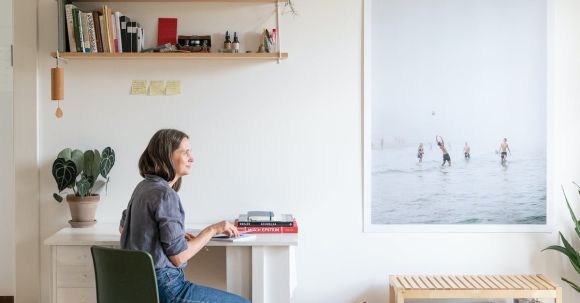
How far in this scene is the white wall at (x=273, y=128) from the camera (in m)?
4.12

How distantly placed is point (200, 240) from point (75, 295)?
2.73ft

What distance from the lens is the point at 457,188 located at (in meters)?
4.18

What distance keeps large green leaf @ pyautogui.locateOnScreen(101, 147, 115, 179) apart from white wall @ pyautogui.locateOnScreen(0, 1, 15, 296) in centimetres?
119

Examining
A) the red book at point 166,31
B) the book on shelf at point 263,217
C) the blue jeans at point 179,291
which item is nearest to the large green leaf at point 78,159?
the red book at point 166,31

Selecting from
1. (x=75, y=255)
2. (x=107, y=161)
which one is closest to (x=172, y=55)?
(x=107, y=161)

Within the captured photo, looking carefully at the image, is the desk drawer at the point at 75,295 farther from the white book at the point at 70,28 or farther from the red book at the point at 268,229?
the white book at the point at 70,28

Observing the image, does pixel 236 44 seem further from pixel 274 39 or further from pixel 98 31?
pixel 98 31

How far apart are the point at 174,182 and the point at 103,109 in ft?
3.59

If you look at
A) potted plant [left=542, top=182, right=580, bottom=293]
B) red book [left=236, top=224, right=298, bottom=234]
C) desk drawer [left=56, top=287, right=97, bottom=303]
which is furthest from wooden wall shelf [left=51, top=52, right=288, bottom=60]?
potted plant [left=542, top=182, right=580, bottom=293]

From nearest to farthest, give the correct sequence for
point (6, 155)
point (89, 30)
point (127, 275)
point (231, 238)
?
point (127, 275) < point (231, 238) < point (89, 30) < point (6, 155)

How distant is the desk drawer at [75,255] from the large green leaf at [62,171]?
459mm

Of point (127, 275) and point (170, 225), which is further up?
point (170, 225)

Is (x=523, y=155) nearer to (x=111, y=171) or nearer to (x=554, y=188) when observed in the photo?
(x=554, y=188)

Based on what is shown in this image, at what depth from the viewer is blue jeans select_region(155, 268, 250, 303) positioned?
9.98ft
